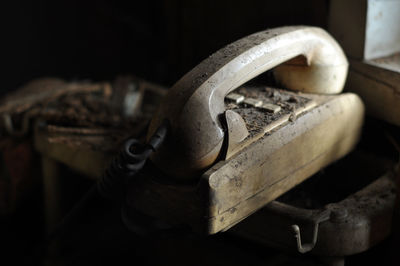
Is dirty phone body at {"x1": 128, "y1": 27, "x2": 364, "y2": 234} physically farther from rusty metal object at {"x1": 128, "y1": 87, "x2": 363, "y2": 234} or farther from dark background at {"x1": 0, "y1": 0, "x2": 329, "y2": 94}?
dark background at {"x1": 0, "y1": 0, "x2": 329, "y2": 94}

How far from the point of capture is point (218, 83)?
41.3 inches

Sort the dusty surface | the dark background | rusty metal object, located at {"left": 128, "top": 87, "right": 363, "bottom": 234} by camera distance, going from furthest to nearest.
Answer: the dark background, the dusty surface, rusty metal object, located at {"left": 128, "top": 87, "right": 363, "bottom": 234}

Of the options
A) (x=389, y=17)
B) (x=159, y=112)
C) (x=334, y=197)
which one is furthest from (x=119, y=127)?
(x=389, y=17)

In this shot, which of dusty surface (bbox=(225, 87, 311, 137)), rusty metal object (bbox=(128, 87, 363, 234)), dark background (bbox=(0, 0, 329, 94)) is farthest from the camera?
dark background (bbox=(0, 0, 329, 94))

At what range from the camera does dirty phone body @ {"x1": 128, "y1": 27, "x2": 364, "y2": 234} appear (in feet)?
3.30

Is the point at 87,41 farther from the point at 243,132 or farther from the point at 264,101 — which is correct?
the point at 243,132

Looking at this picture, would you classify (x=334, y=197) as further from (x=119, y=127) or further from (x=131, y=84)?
(x=131, y=84)

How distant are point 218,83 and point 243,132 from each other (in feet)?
0.33

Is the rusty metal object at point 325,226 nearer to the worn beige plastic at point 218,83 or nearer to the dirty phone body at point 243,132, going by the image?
the dirty phone body at point 243,132

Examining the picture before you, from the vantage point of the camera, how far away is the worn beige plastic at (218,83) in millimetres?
1007

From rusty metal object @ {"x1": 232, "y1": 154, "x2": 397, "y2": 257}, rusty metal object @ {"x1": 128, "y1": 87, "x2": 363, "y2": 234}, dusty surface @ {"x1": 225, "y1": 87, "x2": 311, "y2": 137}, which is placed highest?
dusty surface @ {"x1": 225, "y1": 87, "x2": 311, "y2": 137}

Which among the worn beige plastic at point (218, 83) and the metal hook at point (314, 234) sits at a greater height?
the worn beige plastic at point (218, 83)

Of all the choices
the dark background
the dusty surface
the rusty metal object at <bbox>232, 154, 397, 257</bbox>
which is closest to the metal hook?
the rusty metal object at <bbox>232, 154, 397, 257</bbox>

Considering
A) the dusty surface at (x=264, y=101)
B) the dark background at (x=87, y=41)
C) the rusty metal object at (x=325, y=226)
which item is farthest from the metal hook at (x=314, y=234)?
the dark background at (x=87, y=41)
